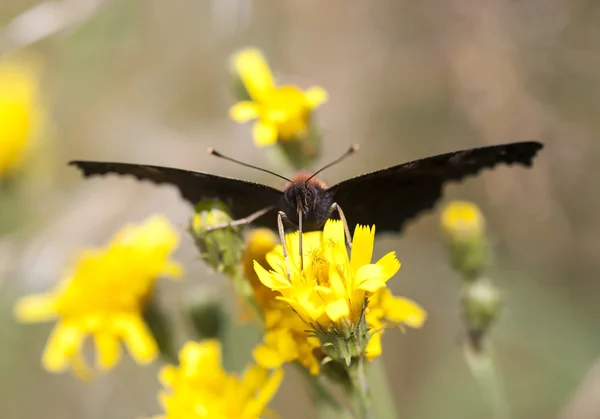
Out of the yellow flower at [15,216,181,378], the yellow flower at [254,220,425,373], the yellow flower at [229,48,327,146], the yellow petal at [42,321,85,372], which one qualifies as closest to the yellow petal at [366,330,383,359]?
the yellow flower at [254,220,425,373]

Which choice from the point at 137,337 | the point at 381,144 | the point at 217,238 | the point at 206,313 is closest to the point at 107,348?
the point at 137,337

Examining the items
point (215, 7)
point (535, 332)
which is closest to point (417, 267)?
point (535, 332)

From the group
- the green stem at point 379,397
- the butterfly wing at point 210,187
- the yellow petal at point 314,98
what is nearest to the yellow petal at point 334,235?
the butterfly wing at point 210,187

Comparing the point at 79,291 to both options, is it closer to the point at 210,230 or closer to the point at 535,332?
the point at 210,230

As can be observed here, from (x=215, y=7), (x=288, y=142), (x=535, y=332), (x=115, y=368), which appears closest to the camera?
(x=288, y=142)

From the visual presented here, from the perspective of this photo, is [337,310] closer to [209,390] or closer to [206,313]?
[209,390]

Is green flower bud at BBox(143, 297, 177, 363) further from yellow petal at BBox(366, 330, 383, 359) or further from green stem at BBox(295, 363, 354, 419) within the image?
yellow petal at BBox(366, 330, 383, 359)

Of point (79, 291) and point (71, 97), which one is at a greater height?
point (71, 97)
